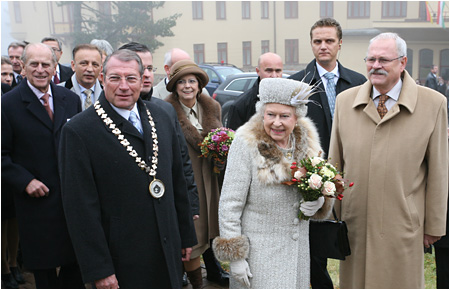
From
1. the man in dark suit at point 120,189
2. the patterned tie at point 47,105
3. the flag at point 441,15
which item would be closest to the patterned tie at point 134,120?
the man in dark suit at point 120,189

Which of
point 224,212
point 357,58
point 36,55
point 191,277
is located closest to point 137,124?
point 224,212

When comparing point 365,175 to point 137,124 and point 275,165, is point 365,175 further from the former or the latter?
point 137,124

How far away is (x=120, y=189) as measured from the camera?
309 centimetres

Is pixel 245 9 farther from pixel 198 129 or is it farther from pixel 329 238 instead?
pixel 329 238

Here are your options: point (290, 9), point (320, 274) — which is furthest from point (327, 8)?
point (320, 274)

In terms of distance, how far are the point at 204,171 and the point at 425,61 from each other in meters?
36.1

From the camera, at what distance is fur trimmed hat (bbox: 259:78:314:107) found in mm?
3477

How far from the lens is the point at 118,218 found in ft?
10.2

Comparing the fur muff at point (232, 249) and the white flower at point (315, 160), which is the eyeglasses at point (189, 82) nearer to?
the white flower at point (315, 160)

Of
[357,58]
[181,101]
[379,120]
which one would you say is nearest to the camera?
[379,120]

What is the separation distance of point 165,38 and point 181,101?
32.5 m

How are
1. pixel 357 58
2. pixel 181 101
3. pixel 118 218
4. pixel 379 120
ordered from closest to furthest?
pixel 118 218 < pixel 379 120 < pixel 181 101 < pixel 357 58

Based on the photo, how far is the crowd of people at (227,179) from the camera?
3.10 meters

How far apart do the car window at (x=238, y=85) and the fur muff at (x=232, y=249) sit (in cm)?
1383
